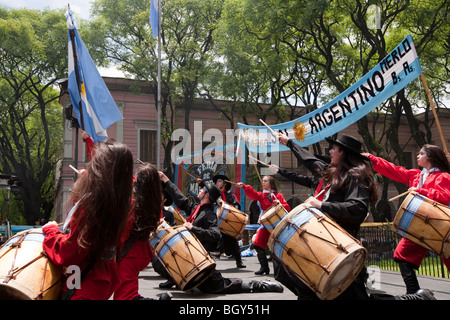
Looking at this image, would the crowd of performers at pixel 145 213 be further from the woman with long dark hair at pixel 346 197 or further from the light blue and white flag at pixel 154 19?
the light blue and white flag at pixel 154 19

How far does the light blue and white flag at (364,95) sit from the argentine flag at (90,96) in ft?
13.5

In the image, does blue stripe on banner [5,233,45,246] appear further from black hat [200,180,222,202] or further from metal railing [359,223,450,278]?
→ metal railing [359,223,450,278]

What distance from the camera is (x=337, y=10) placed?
18047mm

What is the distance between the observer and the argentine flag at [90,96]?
742 centimetres

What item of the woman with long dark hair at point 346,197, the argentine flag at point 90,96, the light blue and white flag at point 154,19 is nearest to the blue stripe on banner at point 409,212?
the woman with long dark hair at point 346,197

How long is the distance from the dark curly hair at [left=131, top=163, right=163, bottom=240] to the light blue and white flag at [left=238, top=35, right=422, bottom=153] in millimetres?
5381

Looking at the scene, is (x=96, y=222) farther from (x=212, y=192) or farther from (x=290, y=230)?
(x=212, y=192)

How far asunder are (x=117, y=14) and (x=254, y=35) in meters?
9.70

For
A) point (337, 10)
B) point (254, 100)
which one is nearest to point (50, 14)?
point (254, 100)

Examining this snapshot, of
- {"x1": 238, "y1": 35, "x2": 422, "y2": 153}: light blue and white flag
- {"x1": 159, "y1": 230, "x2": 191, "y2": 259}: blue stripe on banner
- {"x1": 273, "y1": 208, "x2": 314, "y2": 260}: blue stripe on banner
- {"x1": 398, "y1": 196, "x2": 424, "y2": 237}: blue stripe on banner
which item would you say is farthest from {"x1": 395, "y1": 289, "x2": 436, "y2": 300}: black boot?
{"x1": 238, "y1": 35, "x2": 422, "y2": 153}: light blue and white flag

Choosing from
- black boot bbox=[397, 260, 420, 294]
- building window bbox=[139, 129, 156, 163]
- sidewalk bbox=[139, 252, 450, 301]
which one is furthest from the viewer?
building window bbox=[139, 129, 156, 163]

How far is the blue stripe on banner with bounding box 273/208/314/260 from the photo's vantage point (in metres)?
3.96

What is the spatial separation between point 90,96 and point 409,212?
5.15 metres
